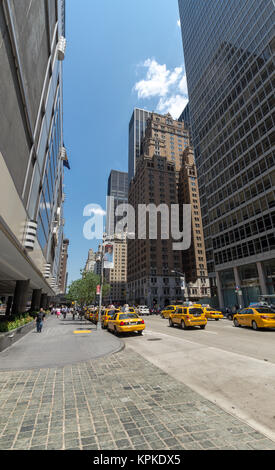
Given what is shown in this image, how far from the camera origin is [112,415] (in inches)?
155

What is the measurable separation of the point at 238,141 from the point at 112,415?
48.7 metres

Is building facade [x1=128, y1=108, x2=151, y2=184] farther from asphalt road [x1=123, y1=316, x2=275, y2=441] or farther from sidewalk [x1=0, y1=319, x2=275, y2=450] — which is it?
sidewalk [x1=0, y1=319, x2=275, y2=450]

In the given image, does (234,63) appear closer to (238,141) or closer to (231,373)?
(238,141)

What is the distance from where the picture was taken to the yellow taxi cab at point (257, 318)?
14.8 metres

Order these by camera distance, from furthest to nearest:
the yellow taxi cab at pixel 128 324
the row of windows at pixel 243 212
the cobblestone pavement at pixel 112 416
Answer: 1. the row of windows at pixel 243 212
2. the yellow taxi cab at pixel 128 324
3. the cobblestone pavement at pixel 112 416

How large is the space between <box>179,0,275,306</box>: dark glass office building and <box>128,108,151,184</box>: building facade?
11407 cm

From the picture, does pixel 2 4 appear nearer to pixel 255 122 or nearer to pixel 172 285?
pixel 255 122

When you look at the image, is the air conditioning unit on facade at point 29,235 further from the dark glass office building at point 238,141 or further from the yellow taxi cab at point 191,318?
the dark glass office building at point 238,141

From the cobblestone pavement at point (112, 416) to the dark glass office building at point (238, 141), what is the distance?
34.4m

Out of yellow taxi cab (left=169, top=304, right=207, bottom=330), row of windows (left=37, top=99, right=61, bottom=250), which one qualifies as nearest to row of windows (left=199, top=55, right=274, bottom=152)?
row of windows (left=37, top=99, right=61, bottom=250)

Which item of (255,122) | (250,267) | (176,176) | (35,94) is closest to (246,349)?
(35,94)

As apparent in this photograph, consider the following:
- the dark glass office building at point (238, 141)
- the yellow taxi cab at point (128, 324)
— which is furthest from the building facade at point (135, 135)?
the yellow taxi cab at point (128, 324)

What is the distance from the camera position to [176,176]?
119m

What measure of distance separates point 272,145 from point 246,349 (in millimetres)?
36091
